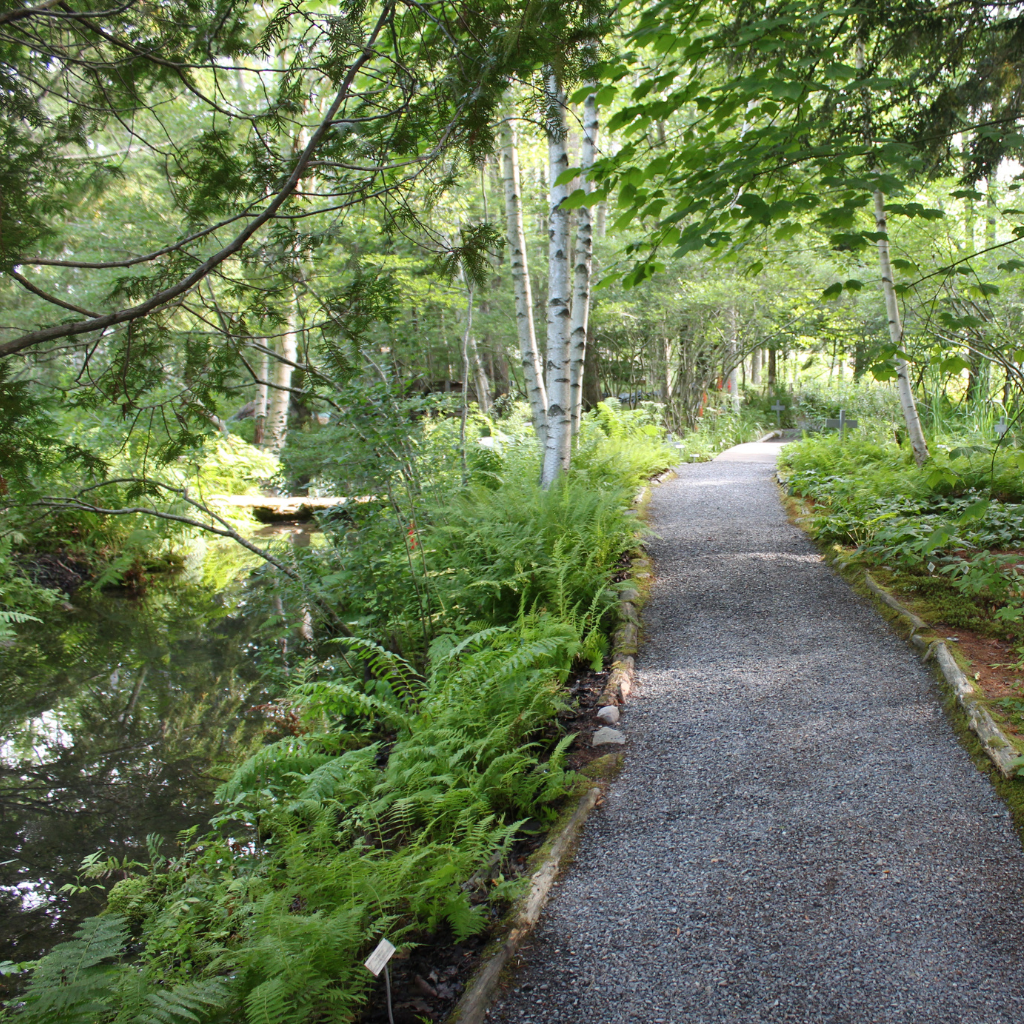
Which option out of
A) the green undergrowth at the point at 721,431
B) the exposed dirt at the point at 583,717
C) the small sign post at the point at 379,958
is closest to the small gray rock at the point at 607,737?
the exposed dirt at the point at 583,717

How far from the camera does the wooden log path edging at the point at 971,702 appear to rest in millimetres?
2975

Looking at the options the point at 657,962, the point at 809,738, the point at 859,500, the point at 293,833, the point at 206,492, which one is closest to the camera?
the point at 657,962

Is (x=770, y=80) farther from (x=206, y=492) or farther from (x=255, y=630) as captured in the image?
(x=206, y=492)

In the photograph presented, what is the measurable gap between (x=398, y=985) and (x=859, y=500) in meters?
6.11

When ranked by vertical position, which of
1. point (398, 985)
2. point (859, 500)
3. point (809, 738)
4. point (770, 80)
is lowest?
point (398, 985)

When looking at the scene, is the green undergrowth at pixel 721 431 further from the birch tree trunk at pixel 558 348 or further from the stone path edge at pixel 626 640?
the stone path edge at pixel 626 640

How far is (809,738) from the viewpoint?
11.2 feet

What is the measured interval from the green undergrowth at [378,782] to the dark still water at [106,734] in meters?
0.28

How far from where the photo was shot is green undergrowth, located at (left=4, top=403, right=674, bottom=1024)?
1.97 m

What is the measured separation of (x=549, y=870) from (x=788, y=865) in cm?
96

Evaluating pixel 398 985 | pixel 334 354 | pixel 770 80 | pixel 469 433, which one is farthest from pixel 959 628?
pixel 469 433

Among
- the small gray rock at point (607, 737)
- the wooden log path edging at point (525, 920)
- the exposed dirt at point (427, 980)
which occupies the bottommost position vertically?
the exposed dirt at point (427, 980)

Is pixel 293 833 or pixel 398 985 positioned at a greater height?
pixel 293 833

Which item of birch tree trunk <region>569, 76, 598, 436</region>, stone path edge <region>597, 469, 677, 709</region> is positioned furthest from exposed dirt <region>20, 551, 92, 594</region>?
stone path edge <region>597, 469, 677, 709</region>
